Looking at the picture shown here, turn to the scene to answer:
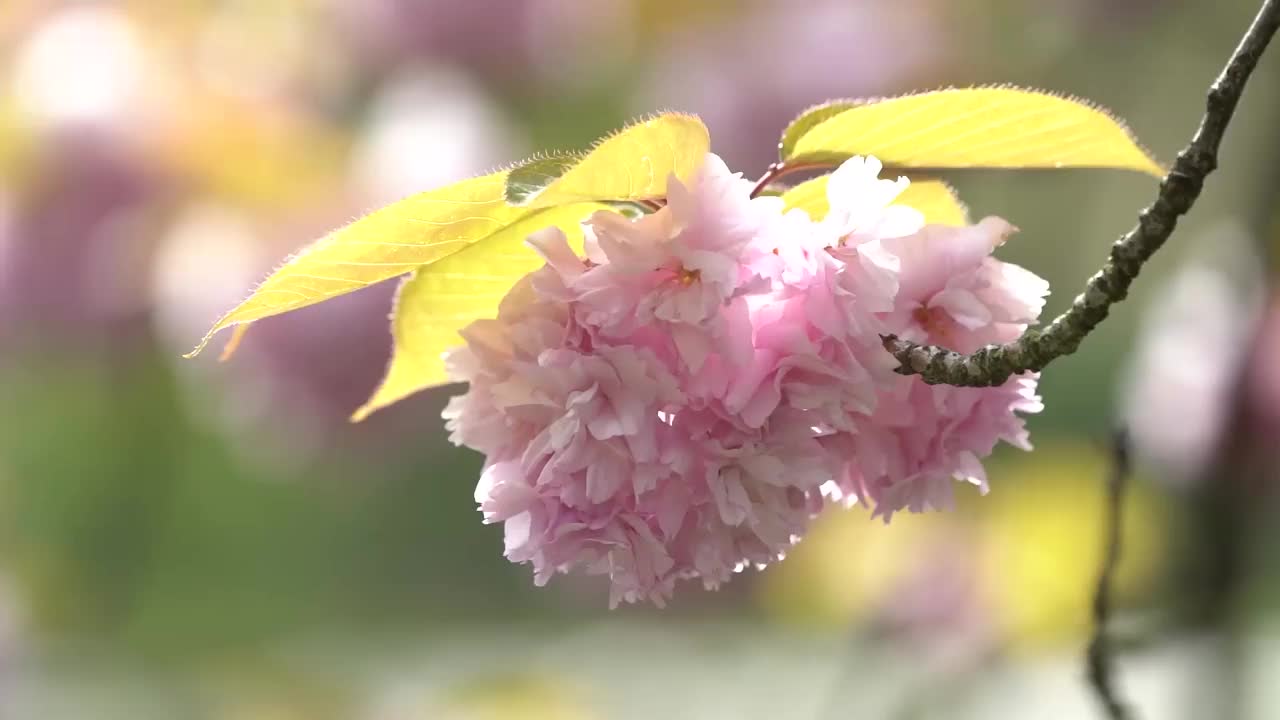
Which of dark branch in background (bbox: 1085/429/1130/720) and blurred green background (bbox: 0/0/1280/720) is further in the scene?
blurred green background (bbox: 0/0/1280/720)

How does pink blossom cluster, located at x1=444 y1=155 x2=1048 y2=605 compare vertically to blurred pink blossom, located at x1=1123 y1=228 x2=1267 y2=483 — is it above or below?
below

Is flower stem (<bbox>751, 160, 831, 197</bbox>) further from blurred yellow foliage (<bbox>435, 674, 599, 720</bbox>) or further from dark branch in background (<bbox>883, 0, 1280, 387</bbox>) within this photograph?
blurred yellow foliage (<bbox>435, 674, 599, 720</bbox>)

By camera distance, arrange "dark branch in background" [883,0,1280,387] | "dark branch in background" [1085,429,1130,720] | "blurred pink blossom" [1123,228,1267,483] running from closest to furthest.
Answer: "dark branch in background" [883,0,1280,387] → "dark branch in background" [1085,429,1130,720] → "blurred pink blossom" [1123,228,1267,483]

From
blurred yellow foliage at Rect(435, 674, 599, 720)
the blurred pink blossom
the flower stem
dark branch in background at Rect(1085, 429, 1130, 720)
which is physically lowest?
dark branch in background at Rect(1085, 429, 1130, 720)

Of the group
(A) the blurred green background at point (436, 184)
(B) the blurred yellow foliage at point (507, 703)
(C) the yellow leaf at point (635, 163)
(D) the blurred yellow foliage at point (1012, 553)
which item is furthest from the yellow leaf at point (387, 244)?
(B) the blurred yellow foliage at point (507, 703)

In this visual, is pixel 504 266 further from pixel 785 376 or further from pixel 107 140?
pixel 107 140

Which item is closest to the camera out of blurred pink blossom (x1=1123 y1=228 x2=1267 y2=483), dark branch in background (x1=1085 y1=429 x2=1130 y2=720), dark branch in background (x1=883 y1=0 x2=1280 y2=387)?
dark branch in background (x1=883 y1=0 x2=1280 y2=387)

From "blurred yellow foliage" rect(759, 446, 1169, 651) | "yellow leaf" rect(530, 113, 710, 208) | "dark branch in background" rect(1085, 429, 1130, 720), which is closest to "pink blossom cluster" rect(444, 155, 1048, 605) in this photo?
"yellow leaf" rect(530, 113, 710, 208)

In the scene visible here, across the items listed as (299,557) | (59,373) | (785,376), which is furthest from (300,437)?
(299,557)
